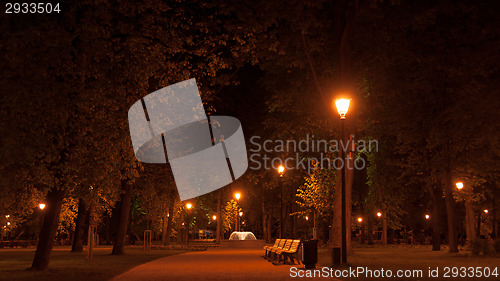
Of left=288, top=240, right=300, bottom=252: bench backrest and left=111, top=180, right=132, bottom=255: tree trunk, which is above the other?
left=111, top=180, right=132, bottom=255: tree trunk

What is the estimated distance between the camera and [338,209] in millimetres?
24312

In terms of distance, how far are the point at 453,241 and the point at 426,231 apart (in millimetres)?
56171

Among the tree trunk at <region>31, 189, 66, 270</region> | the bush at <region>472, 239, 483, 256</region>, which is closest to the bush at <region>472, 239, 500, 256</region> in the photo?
the bush at <region>472, 239, 483, 256</region>

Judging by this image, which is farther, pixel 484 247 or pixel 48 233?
pixel 484 247

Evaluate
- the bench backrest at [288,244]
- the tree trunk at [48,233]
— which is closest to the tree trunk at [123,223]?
the tree trunk at [48,233]

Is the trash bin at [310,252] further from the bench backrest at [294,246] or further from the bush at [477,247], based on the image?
the bush at [477,247]

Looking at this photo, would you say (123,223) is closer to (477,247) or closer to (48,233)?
(48,233)

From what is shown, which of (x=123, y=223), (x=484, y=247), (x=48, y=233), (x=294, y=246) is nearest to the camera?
(x=48, y=233)

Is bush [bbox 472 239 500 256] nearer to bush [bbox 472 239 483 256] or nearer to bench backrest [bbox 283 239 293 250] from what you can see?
bush [bbox 472 239 483 256]

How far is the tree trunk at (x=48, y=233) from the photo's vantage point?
17984 millimetres

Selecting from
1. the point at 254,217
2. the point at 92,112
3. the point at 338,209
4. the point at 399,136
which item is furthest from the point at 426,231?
the point at 92,112

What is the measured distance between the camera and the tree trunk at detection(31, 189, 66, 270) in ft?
59.0

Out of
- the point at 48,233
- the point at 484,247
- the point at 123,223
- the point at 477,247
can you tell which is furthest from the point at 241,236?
the point at 48,233

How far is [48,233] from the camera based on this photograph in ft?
60.1
